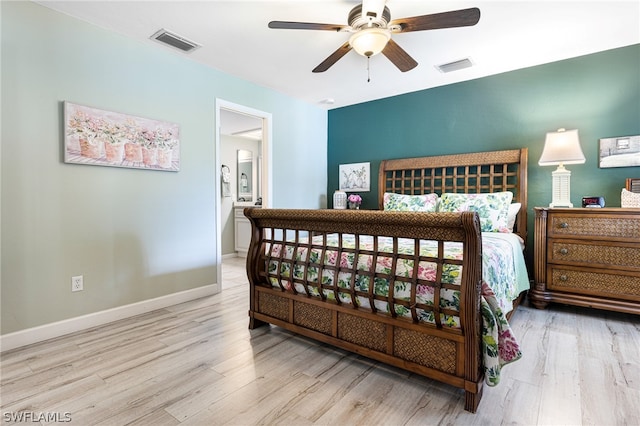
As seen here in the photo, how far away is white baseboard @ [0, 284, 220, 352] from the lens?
216cm

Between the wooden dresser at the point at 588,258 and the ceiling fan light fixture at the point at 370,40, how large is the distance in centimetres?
210

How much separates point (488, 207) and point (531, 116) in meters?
1.19

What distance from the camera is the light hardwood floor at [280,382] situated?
145 centimetres

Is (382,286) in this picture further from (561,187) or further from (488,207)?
(561,187)

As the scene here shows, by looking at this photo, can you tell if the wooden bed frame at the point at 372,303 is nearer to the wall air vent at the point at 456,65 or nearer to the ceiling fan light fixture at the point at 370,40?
the ceiling fan light fixture at the point at 370,40

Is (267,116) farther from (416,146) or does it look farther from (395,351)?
(395,351)

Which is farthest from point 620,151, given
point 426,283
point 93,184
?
point 93,184

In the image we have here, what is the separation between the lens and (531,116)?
3330mm

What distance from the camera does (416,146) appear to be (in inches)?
162

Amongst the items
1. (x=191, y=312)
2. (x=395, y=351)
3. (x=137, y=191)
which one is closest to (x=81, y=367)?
(x=191, y=312)

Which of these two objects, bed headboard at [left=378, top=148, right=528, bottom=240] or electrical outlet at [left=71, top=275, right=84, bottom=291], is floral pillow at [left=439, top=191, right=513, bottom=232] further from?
electrical outlet at [left=71, top=275, right=84, bottom=291]

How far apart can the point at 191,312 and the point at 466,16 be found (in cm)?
308

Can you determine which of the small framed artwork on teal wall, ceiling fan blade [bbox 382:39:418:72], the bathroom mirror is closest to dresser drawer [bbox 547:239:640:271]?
ceiling fan blade [bbox 382:39:418:72]

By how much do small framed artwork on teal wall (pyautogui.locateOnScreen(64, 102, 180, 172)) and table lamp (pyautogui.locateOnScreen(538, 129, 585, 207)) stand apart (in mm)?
3564
